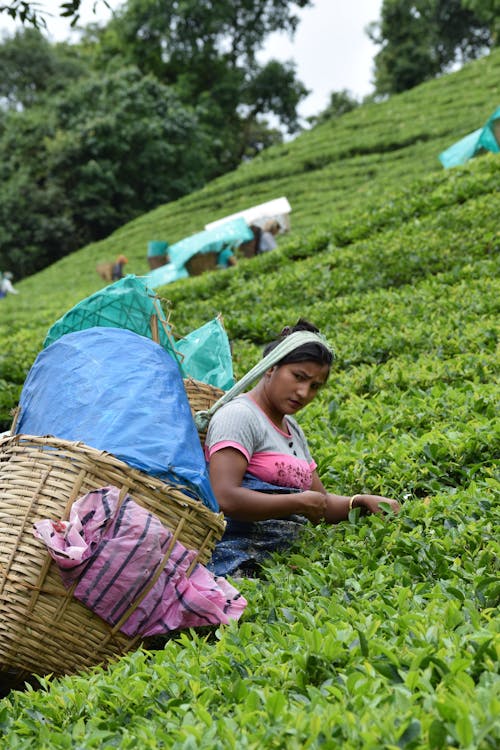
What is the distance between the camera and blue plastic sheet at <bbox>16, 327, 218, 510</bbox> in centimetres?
287

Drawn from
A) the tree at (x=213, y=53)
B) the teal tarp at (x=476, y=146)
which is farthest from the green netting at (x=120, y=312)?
the tree at (x=213, y=53)

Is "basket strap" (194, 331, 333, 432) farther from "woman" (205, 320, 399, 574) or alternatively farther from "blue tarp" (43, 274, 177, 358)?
"blue tarp" (43, 274, 177, 358)

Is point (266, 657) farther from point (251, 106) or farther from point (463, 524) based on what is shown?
point (251, 106)

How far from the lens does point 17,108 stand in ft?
136

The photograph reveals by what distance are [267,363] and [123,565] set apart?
1159 millimetres

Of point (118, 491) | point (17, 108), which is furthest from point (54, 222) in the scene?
point (118, 491)

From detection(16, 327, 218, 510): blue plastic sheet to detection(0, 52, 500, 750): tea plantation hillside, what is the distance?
1.73ft

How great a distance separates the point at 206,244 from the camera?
13516 millimetres

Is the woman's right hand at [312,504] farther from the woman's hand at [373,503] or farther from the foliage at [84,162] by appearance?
the foliage at [84,162]

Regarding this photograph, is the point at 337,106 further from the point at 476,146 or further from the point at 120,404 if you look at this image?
the point at 120,404

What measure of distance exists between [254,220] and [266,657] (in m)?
13.3

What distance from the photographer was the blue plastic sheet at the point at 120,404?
9.41ft

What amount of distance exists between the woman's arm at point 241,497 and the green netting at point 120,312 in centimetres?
66

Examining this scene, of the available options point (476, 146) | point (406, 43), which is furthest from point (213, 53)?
point (476, 146)
